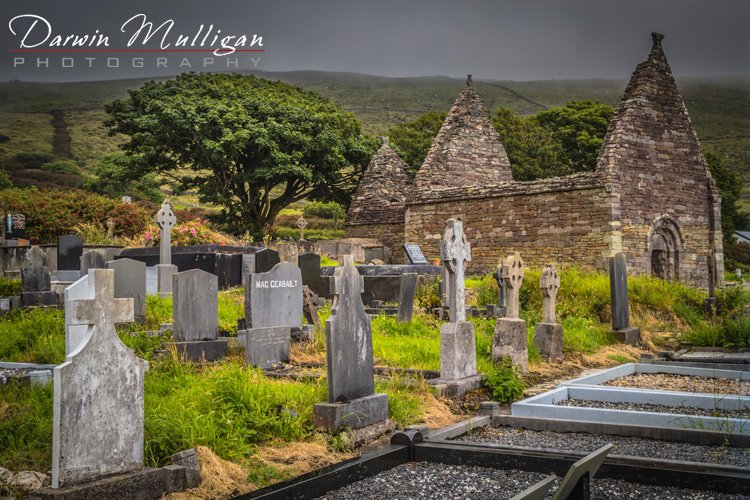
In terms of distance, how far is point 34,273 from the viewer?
41.3 ft

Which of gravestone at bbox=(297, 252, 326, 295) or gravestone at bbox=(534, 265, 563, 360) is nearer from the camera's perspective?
gravestone at bbox=(534, 265, 563, 360)

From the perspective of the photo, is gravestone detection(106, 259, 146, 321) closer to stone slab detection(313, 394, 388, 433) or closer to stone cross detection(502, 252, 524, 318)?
stone cross detection(502, 252, 524, 318)

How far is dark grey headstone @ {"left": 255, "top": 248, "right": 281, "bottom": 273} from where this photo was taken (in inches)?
463

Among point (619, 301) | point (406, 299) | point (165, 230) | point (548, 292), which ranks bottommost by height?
point (619, 301)

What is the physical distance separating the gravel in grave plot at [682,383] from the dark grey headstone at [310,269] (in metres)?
6.61

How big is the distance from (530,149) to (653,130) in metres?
19.3

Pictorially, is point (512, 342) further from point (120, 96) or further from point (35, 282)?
point (120, 96)

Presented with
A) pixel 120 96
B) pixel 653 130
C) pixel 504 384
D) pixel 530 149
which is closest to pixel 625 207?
pixel 653 130

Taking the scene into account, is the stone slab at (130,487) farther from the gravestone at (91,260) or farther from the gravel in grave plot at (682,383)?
the gravestone at (91,260)

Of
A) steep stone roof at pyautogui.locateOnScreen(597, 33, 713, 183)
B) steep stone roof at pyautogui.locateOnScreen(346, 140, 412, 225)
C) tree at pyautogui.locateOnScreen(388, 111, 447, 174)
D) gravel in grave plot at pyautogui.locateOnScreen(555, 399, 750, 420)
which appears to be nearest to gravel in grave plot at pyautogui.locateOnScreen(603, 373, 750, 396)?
gravel in grave plot at pyautogui.locateOnScreen(555, 399, 750, 420)

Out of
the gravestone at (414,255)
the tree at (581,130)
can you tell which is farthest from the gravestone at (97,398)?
the tree at (581,130)

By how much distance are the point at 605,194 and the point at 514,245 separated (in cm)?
343

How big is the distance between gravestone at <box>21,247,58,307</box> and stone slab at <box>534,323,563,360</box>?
8.84m

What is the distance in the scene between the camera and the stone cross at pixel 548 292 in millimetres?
10562
